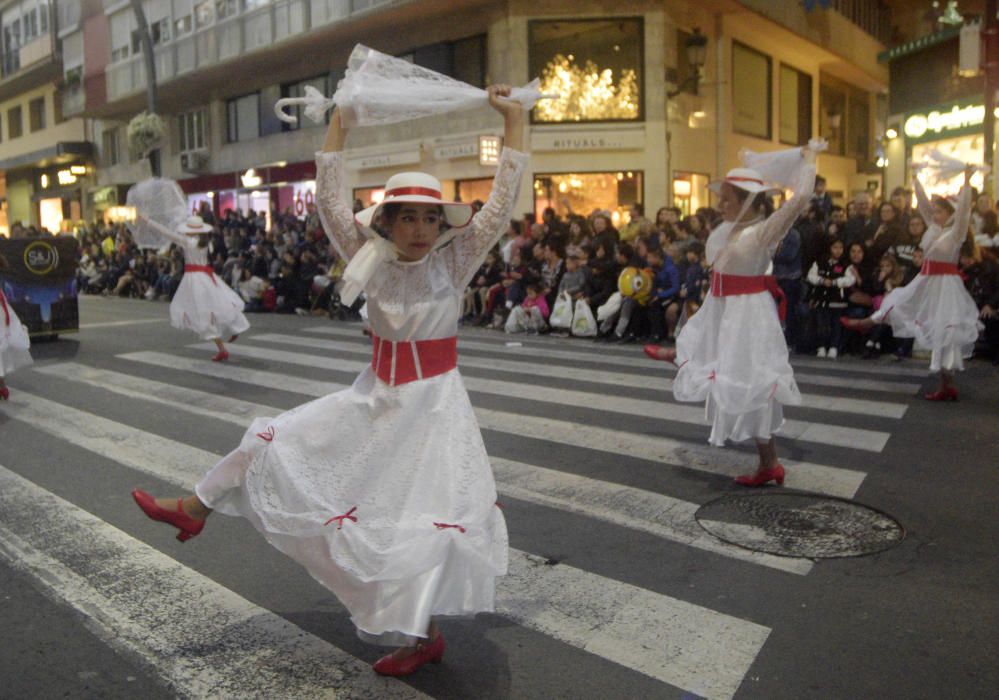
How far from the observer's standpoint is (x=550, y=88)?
22.0 m

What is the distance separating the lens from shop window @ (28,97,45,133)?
46.2m

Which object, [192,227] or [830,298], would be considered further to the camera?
[830,298]

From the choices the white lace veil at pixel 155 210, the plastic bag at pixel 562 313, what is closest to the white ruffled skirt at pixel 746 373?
the white lace veil at pixel 155 210

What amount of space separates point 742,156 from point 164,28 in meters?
33.0

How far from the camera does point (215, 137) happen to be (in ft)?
108

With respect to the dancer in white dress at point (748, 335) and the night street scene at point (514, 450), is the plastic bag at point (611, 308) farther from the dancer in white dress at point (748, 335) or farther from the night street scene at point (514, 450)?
the dancer in white dress at point (748, 335)

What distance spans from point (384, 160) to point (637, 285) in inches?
520

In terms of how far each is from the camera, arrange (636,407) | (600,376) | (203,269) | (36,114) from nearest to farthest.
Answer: (636,407)
(600,376)
(203,269)
(36,114)

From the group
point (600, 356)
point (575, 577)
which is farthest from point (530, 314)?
point (575, 577)

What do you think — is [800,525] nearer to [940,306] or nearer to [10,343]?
[940,306]

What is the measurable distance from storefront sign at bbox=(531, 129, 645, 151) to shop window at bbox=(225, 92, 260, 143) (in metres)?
13.3

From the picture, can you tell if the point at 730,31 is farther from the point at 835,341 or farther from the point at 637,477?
the point at 637,477

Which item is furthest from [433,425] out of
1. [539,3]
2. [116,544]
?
[539,3]

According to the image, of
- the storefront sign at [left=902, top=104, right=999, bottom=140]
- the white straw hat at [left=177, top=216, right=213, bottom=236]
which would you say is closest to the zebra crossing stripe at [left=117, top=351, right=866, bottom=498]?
the white straw hat at [left=177, top=216, right=213, bottom=236]
